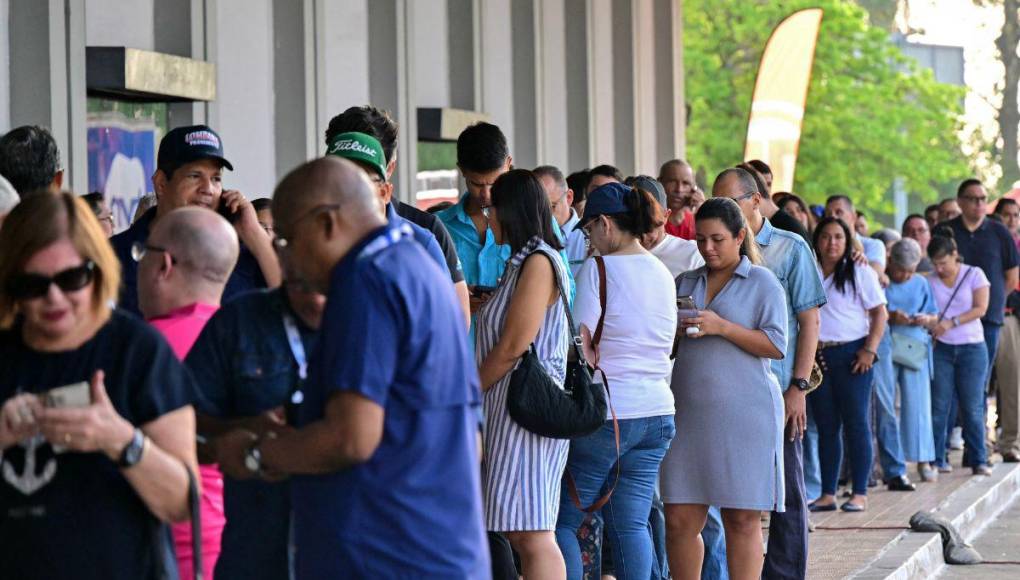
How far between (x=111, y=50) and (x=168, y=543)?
605cm

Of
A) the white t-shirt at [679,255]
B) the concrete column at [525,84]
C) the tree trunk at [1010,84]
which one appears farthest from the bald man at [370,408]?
the tree trunk at [1010,84]

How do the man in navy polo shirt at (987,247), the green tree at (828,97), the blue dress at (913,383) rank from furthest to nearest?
the green tree at (828,97)
the man in navy polo shirt at (987,247)
the blue dress at (913,383)

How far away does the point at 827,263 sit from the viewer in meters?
12.0

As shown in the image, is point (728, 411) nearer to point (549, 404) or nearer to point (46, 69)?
point (549, 404)

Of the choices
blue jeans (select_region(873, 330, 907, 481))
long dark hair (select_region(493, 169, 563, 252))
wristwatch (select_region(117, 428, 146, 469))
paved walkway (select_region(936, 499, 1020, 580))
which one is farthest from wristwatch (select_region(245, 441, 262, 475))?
blue jeans (select_region(873, 330, 907, 481))

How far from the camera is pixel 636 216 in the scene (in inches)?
279

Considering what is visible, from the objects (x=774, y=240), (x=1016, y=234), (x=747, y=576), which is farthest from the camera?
(x=1016, y=234)

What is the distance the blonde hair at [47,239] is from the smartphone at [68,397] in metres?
0.19

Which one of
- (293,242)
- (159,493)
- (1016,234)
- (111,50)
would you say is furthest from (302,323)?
(1016,234)

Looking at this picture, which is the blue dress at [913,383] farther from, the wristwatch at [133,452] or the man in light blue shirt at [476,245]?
the wristwatch at [133,452]

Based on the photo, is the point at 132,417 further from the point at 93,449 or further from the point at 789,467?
the point at 789,467

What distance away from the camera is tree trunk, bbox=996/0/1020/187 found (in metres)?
59.7

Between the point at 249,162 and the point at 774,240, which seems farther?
the point at 249,162

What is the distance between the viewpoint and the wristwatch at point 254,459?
12.7 feet
